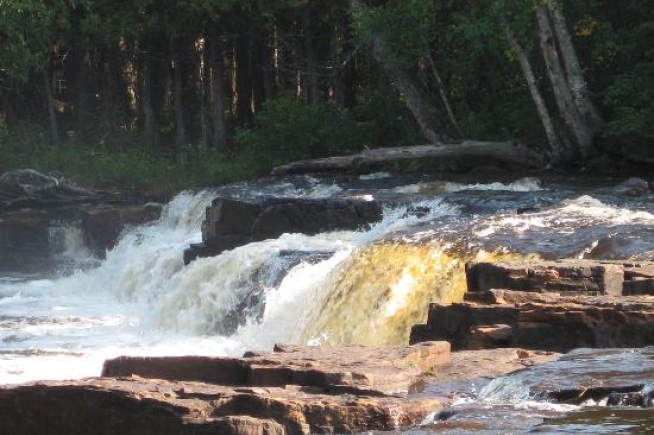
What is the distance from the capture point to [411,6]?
23531 millimetres

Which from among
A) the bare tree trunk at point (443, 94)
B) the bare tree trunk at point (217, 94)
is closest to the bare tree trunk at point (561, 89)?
the bare tree trunk at point (443, 94)

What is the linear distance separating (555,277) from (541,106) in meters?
12.2

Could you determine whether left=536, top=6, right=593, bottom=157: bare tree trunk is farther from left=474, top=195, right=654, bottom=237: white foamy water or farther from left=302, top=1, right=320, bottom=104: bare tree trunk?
left=302, top=1, right=320, bottom=104: bare tree trunk

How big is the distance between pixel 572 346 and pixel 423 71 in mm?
17951

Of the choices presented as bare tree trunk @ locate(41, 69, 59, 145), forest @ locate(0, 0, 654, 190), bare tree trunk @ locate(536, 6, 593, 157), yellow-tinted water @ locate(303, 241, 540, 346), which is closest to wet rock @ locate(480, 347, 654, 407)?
yellow-tinted water @ locate(303, 241, 540, 346)

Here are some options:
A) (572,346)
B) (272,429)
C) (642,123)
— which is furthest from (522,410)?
(642,123)

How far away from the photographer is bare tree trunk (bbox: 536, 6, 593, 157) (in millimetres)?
21516

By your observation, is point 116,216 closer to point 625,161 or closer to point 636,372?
point 625,161

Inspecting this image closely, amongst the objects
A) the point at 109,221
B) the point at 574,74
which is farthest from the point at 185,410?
the point at 109,221

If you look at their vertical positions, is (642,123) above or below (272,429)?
above

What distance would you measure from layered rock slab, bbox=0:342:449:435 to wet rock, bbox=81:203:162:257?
1779 cm

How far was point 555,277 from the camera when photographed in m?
10.7

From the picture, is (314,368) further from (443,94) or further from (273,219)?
(443,94)

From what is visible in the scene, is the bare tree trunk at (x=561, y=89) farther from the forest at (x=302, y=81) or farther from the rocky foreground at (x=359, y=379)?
the rocky foreground at (x=359, y=379)
